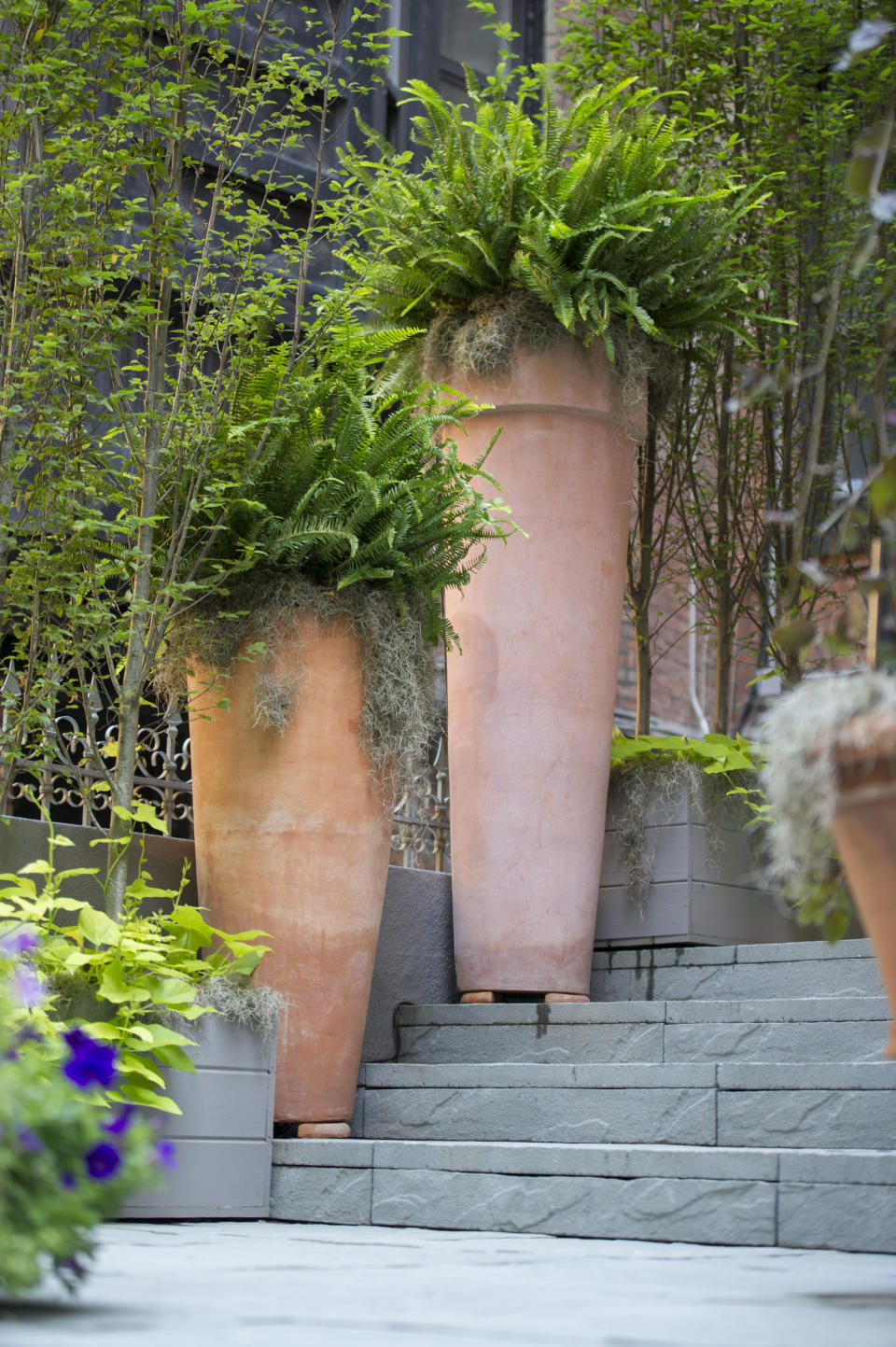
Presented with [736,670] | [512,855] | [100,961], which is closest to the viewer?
[100,961]

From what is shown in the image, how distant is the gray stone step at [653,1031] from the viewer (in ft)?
12.0

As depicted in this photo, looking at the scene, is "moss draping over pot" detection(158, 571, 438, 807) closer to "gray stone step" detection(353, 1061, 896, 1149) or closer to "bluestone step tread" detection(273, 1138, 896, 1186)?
"gray stone step" detection(353, 1061, 896, 1149)

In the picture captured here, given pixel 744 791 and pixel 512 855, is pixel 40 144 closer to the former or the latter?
pixel 512 855

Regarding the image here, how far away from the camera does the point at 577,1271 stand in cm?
240

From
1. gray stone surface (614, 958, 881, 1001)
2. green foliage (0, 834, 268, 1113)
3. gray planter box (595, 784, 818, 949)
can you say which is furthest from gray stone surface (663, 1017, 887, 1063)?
green foliage (0, 834, 268, 1113)

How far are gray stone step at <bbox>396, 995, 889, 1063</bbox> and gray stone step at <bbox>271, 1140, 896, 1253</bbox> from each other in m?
0.55

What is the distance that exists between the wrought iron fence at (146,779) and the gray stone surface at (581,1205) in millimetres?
1283

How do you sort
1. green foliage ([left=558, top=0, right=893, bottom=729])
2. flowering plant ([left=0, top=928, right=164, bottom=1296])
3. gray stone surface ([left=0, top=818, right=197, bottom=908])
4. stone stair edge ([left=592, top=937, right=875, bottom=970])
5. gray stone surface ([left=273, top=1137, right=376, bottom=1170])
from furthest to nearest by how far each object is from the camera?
1. green foliage ([left=558, top=0, right=893, bottom=729])
2. stone stair edge ([left=592, top=937, right=875, bottom=970])
3. gray stone surface ([left=0, top=818, right=197, bottom=908])
4. gray stone surface ([left=273, top=1137, right=376, bottom=1170])
5. flowering plant ([left=0, top=928, right=164, bottom=1296])

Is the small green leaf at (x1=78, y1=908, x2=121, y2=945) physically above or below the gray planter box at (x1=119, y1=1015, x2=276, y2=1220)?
above

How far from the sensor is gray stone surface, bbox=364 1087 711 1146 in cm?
345

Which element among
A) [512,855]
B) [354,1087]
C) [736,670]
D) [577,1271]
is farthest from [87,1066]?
[736,670]

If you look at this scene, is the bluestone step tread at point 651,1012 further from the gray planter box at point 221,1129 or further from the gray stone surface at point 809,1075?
the gray planter box at point 221,1129

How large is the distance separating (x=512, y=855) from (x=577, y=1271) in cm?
214

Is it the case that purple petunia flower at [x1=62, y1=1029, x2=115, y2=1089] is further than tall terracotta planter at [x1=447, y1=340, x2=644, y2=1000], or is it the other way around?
tall terracotta planter at [x1=447, y1=340, x2=644, y2=1000]
